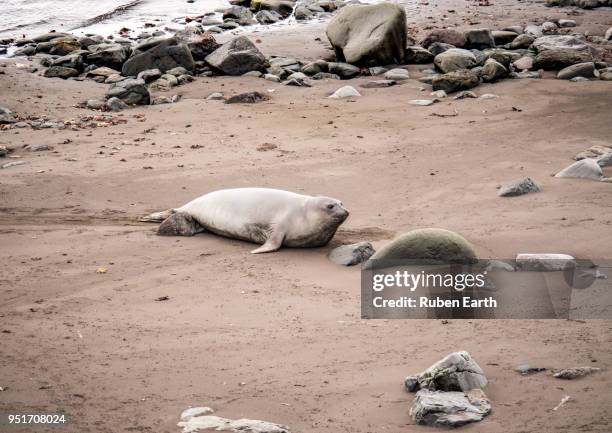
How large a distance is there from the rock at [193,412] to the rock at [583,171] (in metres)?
5.22

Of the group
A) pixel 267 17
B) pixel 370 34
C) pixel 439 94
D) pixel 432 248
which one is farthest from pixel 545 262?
pixel 267 17

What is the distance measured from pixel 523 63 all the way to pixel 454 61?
108cm

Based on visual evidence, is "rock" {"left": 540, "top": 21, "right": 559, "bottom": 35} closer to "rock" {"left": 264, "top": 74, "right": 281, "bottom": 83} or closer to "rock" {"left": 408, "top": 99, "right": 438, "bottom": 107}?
"rock" {"left": 408, "top": 99, "right": 438, "bottom": 107}

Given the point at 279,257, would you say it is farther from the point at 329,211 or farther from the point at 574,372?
the point at 574,372

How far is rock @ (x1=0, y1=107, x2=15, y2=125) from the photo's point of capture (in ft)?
37.7

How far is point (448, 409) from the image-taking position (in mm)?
4160

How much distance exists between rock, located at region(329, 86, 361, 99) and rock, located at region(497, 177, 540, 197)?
185 inches

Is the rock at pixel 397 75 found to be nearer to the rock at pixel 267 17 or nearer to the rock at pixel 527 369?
the rock at pixel 267 17

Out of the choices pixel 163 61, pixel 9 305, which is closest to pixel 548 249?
pixel 9 305

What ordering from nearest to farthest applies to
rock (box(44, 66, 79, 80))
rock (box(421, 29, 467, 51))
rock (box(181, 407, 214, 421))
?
rock (box(181, 407, 214, 421)), rock (box(44, 66, 79, 80)), rock (box(421, 29, 467, 51))

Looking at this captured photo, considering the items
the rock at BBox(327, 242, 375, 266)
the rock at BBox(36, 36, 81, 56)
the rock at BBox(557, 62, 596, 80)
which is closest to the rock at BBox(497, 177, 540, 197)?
the rock at BBox(327, 242, 375, 266)

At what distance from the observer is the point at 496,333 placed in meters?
5.20

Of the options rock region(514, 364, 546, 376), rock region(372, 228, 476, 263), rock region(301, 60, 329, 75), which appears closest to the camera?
rock region(514, 364, 546, 376)

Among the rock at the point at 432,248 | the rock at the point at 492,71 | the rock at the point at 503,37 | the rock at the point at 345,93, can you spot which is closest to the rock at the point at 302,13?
the rock at the point at 503,37
